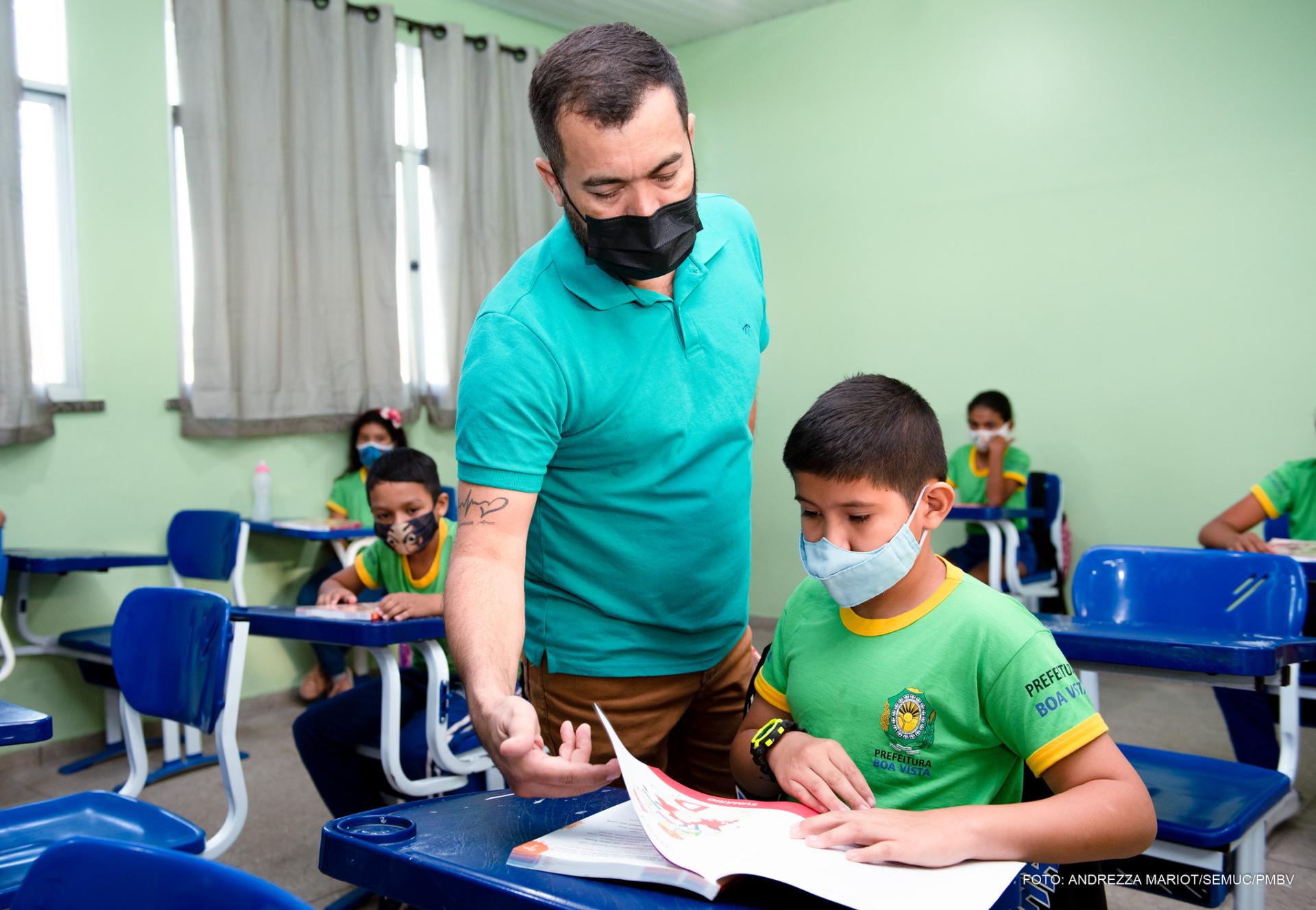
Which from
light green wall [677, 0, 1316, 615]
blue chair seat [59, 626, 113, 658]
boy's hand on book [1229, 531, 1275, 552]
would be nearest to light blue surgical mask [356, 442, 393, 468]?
blue chair seat [59, 626, 113, 658]

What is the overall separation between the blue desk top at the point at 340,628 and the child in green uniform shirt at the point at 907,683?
1035mm

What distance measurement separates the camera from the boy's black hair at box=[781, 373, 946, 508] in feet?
3.98

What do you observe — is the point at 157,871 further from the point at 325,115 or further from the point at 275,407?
the point at 325,115

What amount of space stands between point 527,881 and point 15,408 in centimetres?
375

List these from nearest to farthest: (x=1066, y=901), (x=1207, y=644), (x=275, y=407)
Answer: (x=1066, y=901), (x=1207, y=644), (x=275, y=407)

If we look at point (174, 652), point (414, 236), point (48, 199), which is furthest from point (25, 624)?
point (414, 236)

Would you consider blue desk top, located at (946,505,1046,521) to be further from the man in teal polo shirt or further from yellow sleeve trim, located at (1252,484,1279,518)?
the man in teal polo shirt

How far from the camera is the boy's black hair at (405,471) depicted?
8.92 ft

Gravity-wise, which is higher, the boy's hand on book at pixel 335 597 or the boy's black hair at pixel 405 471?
the boy's black hair at pixel 405 471

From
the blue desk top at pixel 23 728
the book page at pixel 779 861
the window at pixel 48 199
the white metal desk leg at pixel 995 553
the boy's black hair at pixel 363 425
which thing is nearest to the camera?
the book page at pixel 779 861

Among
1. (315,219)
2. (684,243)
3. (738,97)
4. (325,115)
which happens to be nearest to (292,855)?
(684,243)

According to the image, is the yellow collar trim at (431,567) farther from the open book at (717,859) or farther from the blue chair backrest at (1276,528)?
the blue chair backrest at (1276,528)

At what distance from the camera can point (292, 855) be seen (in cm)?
291

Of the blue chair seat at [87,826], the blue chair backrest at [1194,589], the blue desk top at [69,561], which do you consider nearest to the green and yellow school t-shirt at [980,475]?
the blue chair backrest at [1194,589]
